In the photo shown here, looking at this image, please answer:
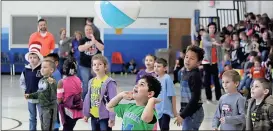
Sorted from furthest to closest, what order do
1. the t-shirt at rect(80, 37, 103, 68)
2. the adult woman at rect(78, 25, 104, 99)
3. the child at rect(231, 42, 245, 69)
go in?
the child at rect(231, 42, 245, 69), the t-shirt at rect(80, 37, 103, 68), the adult woman at rect(78, 25, 104, 99)

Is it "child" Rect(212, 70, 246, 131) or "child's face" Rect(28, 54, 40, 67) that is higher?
"child's face" Rect(28, 54, 40, 67)

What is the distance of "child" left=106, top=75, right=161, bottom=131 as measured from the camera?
2812mm

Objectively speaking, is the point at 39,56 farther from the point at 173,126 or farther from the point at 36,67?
the point at 173,126

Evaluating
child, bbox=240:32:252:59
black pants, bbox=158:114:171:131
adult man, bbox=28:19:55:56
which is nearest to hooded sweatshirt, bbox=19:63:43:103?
adult man, bbox=28:19:55:56

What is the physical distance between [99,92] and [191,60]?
0.71m

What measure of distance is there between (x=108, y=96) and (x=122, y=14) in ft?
1.98

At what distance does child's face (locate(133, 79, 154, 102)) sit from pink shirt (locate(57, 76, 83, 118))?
59cm

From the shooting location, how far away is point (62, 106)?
3.69m

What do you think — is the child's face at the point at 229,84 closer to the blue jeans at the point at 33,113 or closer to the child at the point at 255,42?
the blue jeans at the point at 33,113

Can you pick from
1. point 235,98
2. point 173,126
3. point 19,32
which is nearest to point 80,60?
point 235,98

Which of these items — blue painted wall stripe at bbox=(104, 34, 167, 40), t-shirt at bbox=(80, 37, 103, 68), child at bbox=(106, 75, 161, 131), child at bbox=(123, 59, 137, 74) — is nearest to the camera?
child at bbox=(106, 75, 161, 131)

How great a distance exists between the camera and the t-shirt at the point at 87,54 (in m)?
3.22

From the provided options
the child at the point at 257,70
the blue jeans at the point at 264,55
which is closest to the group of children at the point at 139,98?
the child at the point at 257,70

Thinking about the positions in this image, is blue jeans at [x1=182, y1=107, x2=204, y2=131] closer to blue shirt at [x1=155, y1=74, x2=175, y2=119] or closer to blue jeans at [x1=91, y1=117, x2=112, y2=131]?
blue shirt at [x1=155, y1=74, x2=175, y2=119]
